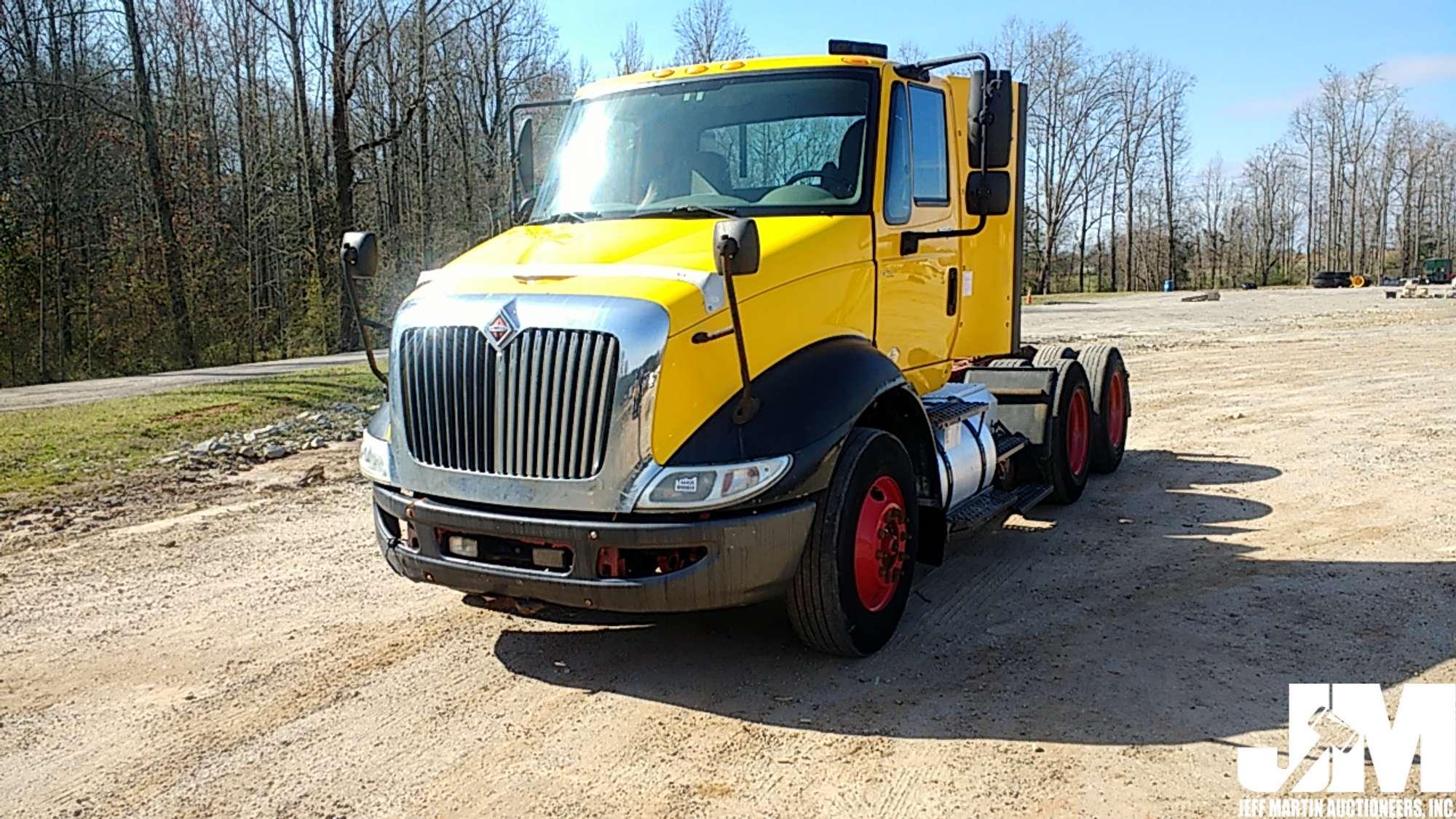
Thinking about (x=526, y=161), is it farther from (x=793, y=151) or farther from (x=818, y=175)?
(x=818, y=175)

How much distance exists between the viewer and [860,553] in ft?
16.7

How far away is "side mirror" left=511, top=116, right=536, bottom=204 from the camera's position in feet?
23.2

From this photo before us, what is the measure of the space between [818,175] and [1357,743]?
11.1 ft

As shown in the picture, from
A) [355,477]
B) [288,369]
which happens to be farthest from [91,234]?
[355,477]

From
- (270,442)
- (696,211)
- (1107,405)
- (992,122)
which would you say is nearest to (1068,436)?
(1107,405)

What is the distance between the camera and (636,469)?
443 centimetres

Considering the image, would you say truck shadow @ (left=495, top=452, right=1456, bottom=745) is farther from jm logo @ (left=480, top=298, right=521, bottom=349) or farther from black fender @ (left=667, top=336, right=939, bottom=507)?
jm logo @ (left=480, top=298, right=521, bottom=349)

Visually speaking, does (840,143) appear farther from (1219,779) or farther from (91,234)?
(91,234)

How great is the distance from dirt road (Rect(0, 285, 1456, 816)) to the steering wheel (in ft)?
7.22

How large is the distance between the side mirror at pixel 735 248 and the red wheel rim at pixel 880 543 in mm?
A: 1242

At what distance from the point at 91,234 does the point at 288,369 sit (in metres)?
14.0

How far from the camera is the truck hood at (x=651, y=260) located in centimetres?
463

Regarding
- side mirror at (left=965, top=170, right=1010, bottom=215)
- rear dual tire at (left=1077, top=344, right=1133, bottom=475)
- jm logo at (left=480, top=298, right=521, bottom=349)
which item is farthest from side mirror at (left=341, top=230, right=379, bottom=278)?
rear dual tire at (left=1077, top=344, right=1133, bottom=475)

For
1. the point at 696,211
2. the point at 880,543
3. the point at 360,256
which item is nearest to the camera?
the point at 880,543
